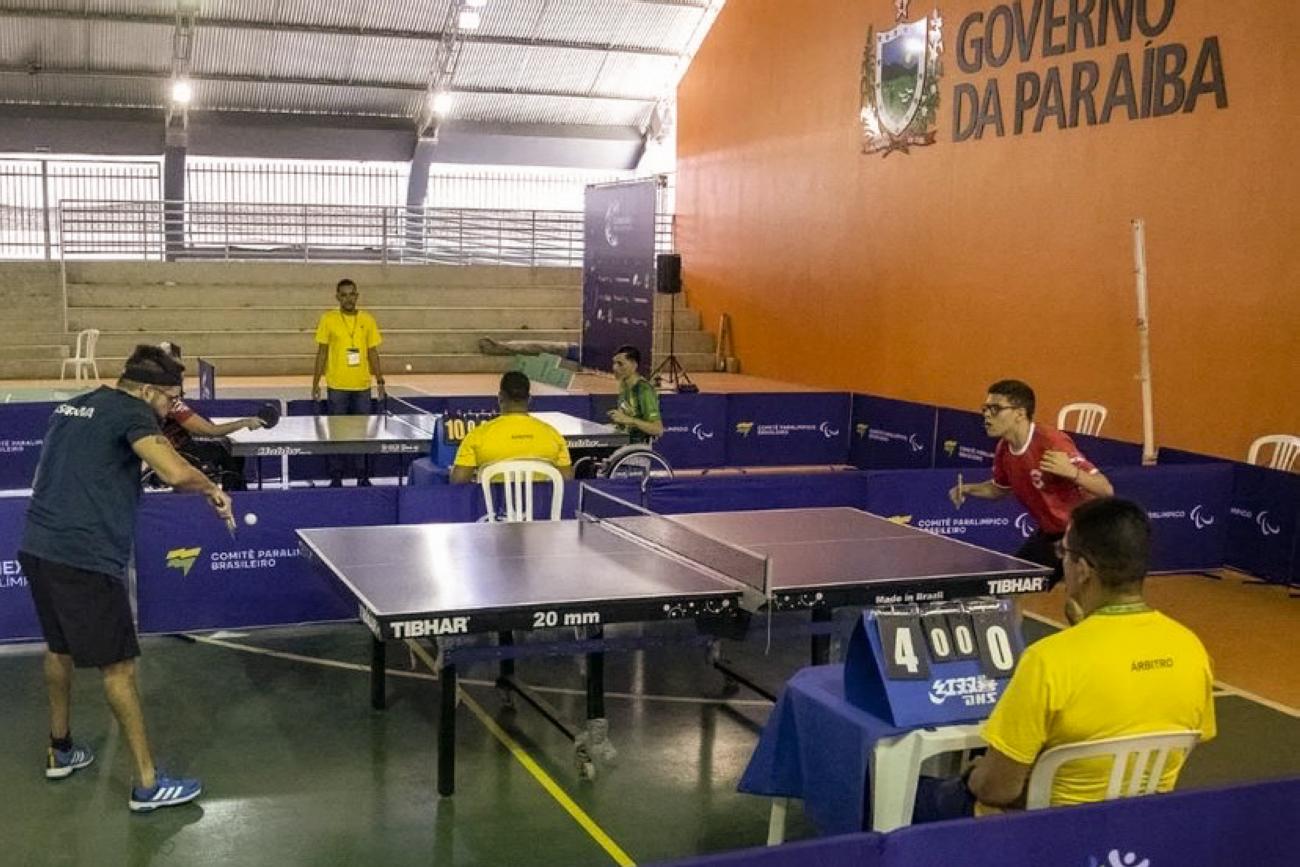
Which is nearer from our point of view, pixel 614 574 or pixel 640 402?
pixel 614 574

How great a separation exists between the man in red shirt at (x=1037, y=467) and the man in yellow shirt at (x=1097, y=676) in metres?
3.13

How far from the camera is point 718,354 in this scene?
22219 millimetres

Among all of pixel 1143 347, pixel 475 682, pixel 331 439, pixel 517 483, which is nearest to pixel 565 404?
pixel 331 439

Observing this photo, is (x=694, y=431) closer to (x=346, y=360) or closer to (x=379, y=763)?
(x=346, y=360)

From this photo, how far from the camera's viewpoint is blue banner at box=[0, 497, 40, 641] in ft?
24.1

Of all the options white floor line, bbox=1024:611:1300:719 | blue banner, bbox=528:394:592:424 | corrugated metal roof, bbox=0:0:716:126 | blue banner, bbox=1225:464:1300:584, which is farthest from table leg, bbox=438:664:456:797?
corrugated metal roof, bbox=0:0:716:126

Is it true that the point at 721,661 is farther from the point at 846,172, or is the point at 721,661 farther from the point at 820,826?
the point at 846,172

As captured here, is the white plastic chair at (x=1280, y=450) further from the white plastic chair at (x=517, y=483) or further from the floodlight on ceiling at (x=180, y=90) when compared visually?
the floodlight on ceiling at (x=180, y=90)

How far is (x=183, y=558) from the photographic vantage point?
7586 mm

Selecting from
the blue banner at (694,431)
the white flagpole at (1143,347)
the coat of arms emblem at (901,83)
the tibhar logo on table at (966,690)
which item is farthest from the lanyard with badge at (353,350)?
the tibhar logo on table at (966,690)

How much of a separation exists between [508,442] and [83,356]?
1332 cm

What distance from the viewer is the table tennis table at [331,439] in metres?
9.52

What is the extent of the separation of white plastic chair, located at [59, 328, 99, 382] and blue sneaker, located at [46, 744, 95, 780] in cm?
1311

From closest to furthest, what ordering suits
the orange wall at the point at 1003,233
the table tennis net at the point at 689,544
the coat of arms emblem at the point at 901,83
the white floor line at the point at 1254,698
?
the table tennis net at the point at 689,544 → the white floor line at the point at 1254,698 → the orange wall at the point at 1003,233 → the coat of arms emblem at the point at 901,83
